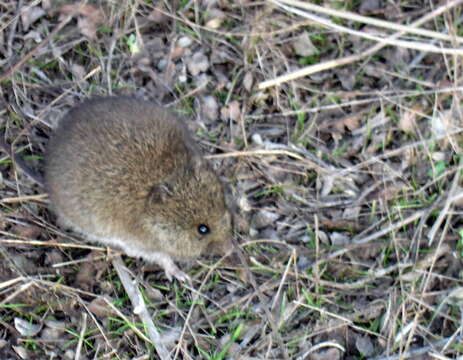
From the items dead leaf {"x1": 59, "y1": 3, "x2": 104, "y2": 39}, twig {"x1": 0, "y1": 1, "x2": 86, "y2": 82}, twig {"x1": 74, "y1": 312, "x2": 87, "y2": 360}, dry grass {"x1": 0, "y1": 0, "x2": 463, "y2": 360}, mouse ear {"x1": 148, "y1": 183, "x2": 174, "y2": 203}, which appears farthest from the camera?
dead leaf {"x1": 59, "y1": 3, "x2": 104, "y2": 39}

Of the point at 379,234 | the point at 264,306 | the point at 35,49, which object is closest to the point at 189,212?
the point at 264,306

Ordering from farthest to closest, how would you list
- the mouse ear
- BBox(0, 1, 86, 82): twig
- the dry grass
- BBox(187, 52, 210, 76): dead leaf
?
BBox(187, 52, 210, 76): dead leaf → BBox(0, 1, 86, 82): twig → the dry grass → the mouse ear

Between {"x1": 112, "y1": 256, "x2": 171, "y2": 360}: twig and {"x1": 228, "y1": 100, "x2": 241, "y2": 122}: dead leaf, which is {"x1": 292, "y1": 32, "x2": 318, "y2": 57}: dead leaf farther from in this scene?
{"x1": 112, "y1": 256, "x2": 171, "y2": 360}: twig

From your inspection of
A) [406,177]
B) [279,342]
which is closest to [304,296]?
[279,342]

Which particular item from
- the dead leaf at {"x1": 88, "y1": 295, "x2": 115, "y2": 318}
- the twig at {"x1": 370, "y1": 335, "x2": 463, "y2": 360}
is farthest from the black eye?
the twig at {"x1": 370, "y1": 335, "x2": 463, "y2": 360}

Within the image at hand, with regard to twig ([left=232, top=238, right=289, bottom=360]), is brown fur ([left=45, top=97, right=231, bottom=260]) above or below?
above

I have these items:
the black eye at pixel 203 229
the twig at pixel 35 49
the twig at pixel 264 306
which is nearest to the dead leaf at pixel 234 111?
the twig at pixel 264 306

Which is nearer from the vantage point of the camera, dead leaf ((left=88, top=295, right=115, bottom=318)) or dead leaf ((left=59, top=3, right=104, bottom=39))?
dead leaf ((left=88, top=295, right=115, bottom=318))
